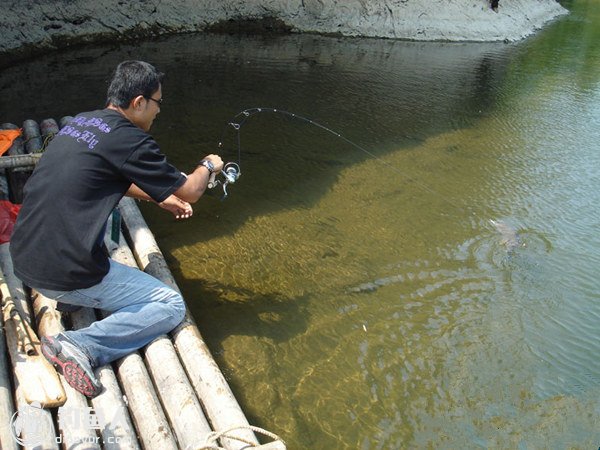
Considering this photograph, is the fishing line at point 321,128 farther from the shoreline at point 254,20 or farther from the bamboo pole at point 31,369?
the shoreline at point 254,20

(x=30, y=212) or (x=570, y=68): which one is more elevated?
(x=30, y=212)

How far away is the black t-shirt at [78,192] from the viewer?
292 centimetres

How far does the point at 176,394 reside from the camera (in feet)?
10.2

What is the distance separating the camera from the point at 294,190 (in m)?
6.57

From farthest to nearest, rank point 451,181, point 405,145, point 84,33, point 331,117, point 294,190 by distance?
1. point 84,33
2. point 331,117
3. point 405,145
4. point 451,181
5. point 294,190

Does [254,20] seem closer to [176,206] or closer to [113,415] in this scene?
[176,206]

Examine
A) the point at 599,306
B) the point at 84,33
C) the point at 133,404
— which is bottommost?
the point at 599,306

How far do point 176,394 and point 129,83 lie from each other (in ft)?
6.05

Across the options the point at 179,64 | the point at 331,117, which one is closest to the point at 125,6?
the point at 179,64

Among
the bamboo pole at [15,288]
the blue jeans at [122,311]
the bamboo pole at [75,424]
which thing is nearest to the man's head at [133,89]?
the blue jeans at [122,311]

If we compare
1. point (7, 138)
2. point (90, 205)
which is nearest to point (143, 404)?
point (90, 205)

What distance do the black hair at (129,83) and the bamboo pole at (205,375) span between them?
1.44 meters

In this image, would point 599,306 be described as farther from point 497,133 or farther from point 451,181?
point 497,133

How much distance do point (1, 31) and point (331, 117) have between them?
6.80m
